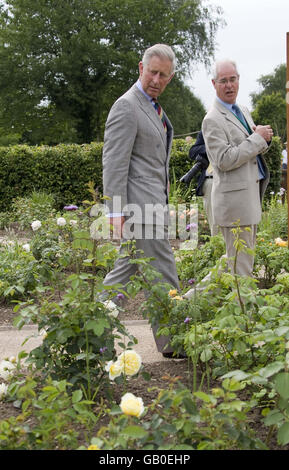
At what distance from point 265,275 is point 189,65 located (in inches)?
1126

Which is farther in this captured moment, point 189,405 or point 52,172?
point 52,172

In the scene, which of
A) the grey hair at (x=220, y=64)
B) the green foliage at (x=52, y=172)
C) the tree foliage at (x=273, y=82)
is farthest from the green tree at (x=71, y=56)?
the tree foliage at (x=273, y=82)

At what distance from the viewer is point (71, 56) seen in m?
26.8

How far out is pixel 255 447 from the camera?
5.62 feet

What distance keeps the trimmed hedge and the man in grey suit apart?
768 centimetres

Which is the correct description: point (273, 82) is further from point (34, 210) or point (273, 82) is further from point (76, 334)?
point (76, 334)

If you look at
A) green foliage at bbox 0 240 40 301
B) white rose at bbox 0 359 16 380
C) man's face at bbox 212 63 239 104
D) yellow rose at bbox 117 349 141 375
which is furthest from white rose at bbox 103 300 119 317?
green foliage at bbox 0 240 40 301

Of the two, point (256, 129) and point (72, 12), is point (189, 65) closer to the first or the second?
point (72, 12)

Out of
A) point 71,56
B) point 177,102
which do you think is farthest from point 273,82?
point 71,56

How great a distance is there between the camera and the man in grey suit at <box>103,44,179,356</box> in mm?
2990

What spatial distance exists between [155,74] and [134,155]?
1.46 feet

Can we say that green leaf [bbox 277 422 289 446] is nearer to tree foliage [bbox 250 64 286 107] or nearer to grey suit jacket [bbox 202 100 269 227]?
grey suit jacket [bbox 202 100 269 227]
